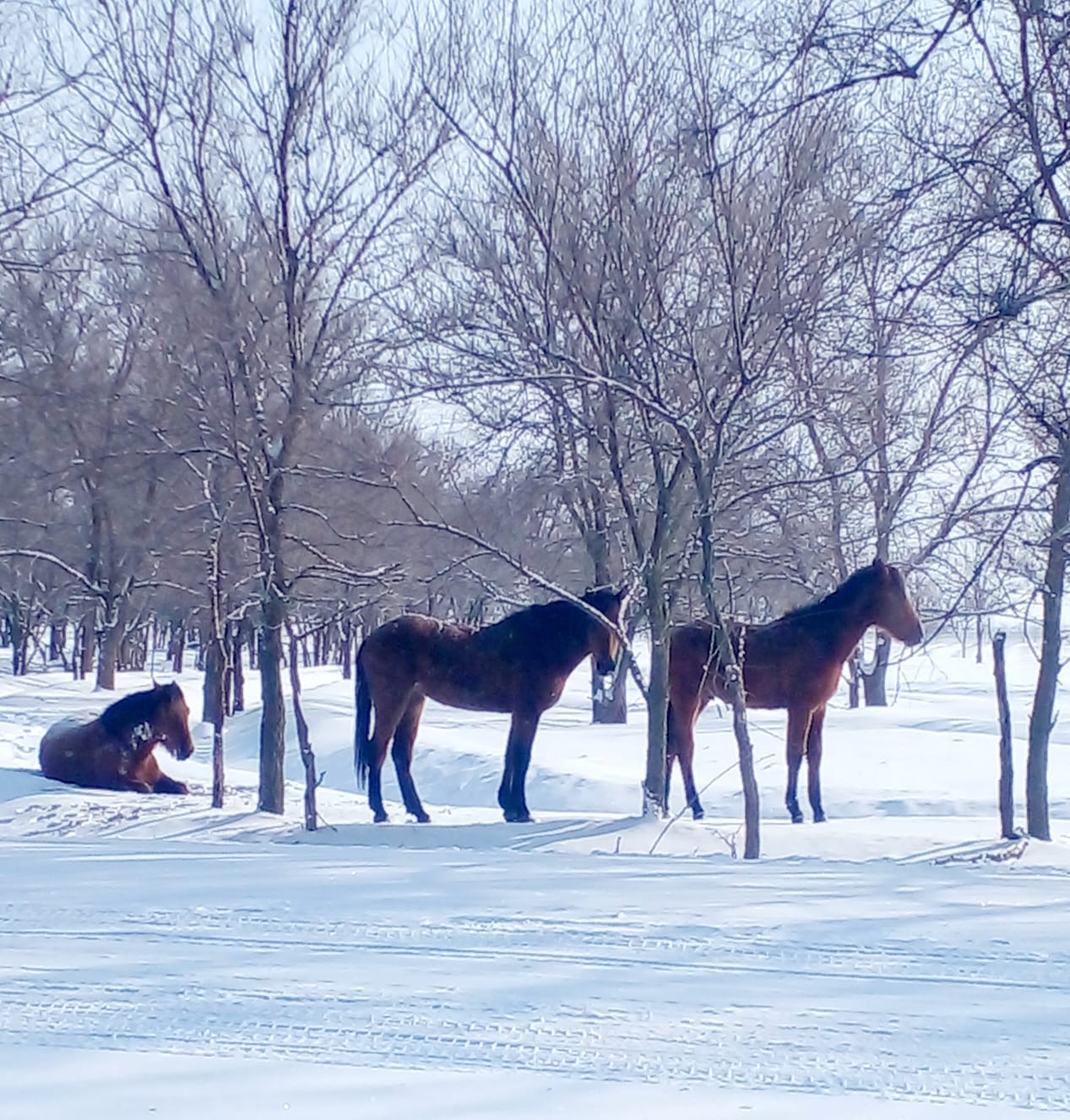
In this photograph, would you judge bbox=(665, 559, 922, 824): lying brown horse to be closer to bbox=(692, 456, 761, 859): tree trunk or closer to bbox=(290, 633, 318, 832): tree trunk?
bbox=(692, 456, 761, 859): tree trunk

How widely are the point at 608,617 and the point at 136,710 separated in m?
6.56

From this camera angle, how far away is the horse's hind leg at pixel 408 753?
12664 mm

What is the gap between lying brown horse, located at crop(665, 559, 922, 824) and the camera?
42.9 ft

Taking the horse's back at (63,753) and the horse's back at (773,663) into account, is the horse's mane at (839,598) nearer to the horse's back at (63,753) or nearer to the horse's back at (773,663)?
the horse's back at (773,663)

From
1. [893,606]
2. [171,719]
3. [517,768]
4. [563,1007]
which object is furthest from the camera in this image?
[171,719]

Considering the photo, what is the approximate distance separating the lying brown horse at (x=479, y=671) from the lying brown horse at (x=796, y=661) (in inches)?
59.8

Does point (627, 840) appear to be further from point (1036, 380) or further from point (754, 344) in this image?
point (1036, 380)

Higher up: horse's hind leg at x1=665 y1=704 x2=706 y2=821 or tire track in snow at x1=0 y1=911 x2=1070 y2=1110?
horse's hind leg at x1=665 y1=704 x2=706 y2=821

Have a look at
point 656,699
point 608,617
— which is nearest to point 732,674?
point 656,699

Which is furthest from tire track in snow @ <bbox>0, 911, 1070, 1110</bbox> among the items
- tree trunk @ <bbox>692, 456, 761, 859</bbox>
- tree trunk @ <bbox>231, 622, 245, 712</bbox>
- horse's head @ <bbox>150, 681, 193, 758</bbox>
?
tree trunk @ <bbox>231, 622, 245, 712</bbox>

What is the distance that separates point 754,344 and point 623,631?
2.59 m

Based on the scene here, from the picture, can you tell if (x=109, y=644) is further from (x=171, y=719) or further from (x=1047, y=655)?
(x=1047, y=655)

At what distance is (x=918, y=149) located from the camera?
32.8 feet

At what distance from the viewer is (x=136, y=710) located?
625 inches
